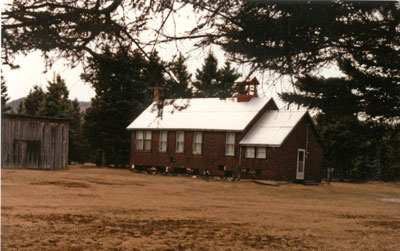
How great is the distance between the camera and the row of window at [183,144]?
3125cm

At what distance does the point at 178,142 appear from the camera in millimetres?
35156

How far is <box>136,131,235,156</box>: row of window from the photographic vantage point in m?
32.5

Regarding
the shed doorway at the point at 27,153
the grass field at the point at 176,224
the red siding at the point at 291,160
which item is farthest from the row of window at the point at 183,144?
the grass field at the point at 176,224

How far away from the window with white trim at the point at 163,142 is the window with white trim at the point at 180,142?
118 centimetres

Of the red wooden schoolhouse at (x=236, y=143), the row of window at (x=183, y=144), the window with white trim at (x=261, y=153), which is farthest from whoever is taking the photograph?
the row of window at (x=183, y=144)

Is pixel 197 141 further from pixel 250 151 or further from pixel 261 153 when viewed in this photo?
pixel 261 153

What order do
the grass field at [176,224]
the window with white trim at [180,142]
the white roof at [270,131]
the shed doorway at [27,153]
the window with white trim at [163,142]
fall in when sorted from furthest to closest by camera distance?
the window with white trim at [163,142]
the window with white trim at [180,142]
the white roof at [270,131]
the shed doorway at [27,153]
the grass field at [176,224]

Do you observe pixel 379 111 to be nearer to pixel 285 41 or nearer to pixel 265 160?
pixel 285 41

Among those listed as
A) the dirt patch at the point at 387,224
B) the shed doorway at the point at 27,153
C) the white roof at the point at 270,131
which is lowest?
the dirt patch at the point at 387,224

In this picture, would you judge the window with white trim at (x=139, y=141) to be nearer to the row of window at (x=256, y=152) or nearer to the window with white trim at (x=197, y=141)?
the window with white trim at (x=197, y=141)

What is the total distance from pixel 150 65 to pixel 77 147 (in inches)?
1412

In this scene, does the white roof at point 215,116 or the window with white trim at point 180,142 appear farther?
the window with white trim at point 180,142

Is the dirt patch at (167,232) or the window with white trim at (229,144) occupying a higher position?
the window with white trim at (229,144)

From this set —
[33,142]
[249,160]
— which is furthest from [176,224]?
[33,142]
